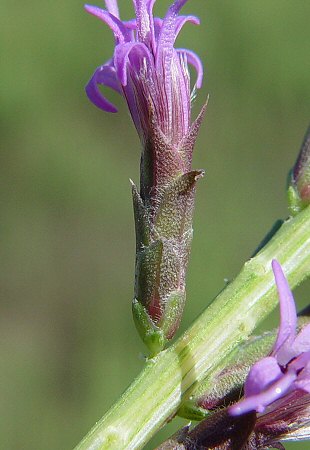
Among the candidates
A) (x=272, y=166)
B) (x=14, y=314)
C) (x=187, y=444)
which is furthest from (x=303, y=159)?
(x=272, y=166)

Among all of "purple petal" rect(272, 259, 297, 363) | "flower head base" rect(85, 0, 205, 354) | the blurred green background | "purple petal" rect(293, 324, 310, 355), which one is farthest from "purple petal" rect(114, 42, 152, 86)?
the blurred green background

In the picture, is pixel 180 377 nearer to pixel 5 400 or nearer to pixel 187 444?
pixel 187 444

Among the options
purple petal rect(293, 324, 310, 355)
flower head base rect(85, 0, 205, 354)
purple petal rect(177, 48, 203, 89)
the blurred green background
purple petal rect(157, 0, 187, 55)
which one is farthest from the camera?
the blurred green background

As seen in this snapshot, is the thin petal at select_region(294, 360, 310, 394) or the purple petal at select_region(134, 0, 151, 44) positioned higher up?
the purple petal at select_region(134, 0, 151, 44)

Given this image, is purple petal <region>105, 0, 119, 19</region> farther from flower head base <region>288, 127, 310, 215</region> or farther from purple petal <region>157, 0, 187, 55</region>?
flower head base <region>288, 127, 310, 215</region>

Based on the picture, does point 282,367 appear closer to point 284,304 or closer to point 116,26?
point 284,304

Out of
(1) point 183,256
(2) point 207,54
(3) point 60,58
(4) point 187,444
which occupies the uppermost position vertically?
(1) point 183,256

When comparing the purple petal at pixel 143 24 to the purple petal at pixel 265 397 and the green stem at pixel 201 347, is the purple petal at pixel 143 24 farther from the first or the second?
the purple petal at pixel 265 397
